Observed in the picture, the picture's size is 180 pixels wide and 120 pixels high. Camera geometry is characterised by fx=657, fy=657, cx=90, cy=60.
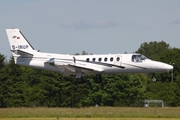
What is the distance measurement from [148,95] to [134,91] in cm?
495

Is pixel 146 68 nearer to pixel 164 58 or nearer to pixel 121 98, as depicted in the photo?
pixel 121 98

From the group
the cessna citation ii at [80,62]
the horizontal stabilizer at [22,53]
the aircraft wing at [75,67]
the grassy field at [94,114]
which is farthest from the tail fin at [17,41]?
the grassy field at [94,114]

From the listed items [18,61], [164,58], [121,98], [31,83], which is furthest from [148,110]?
[164,58]

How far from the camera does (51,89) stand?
103 meters

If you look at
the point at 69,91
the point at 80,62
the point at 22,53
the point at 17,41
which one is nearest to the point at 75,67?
the point at 80,62

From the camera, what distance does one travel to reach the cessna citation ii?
66188 millimetres

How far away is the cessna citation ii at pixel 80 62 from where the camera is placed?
217 ft

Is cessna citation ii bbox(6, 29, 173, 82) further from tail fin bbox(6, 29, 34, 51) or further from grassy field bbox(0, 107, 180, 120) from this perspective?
grassy field bbox(0, 107, 180, 120)

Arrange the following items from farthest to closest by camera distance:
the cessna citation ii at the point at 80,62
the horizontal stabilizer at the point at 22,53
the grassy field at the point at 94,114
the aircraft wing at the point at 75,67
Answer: the horizontal stabilizer at the point at 22,53 < the aircraft wing at the point at 75,67 < the cessna citation ii at the point at 80,62 < the grassy field at the point at 94,114

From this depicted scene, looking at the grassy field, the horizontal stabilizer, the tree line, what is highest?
the horizontal stabilizer

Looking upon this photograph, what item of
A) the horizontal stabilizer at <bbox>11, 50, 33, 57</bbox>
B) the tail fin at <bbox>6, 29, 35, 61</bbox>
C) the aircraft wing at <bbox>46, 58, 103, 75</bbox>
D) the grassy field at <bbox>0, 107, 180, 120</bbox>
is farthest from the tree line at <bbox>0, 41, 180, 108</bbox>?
the grassy field at <bbox>0, 107, 180, 120</bbox>

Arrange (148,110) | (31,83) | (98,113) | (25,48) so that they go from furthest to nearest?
(31,83), (25,48), (148,110), (98,113)

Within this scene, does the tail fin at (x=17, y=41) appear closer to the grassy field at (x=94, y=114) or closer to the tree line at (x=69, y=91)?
the grassy field at (x=94, y=114)

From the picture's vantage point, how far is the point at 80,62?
224ft
